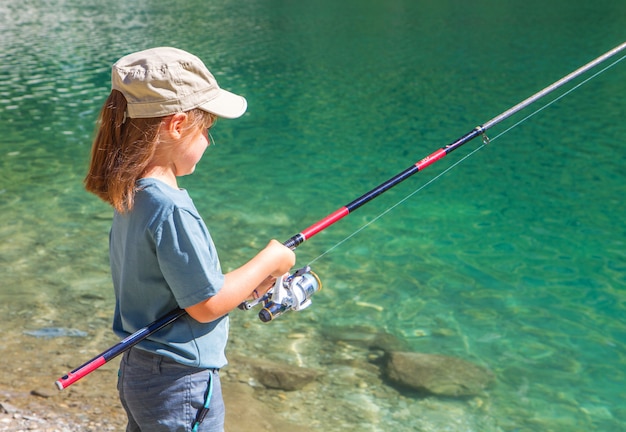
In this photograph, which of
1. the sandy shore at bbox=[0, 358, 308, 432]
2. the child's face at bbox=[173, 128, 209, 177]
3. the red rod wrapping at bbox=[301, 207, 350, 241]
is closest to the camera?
the child's face at bbox=[173, 128, 209, 177]

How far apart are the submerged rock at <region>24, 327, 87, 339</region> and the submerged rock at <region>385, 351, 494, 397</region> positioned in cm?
185

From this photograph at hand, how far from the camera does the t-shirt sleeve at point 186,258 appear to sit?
Answer: 5.65 ft

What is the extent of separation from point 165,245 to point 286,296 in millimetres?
593

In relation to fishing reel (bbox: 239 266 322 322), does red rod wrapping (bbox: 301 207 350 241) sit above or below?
above

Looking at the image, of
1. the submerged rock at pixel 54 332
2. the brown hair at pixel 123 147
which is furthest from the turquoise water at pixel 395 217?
the brown hair at pixel 123 147

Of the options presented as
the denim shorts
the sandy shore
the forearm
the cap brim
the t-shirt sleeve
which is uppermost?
the cap brim

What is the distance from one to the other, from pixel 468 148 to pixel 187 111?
7135 millimetres

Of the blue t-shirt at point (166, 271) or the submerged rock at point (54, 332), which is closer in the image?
the blue t-shirt at point (166, 271)

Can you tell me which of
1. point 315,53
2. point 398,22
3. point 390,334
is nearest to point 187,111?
point 390,334

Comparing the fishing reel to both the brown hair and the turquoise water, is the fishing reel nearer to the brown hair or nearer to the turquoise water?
the brown hair

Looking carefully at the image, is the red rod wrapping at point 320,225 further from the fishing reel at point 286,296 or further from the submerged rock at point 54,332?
the submerged rock at point 54,332

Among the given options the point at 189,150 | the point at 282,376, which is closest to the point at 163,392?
the point at 189,150

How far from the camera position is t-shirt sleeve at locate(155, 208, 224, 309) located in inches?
67.9

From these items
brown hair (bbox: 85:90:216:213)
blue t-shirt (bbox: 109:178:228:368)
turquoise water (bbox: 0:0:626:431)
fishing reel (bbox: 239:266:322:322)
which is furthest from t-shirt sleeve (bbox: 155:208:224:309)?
turquoise water (bbox: 0:0:626:431)
